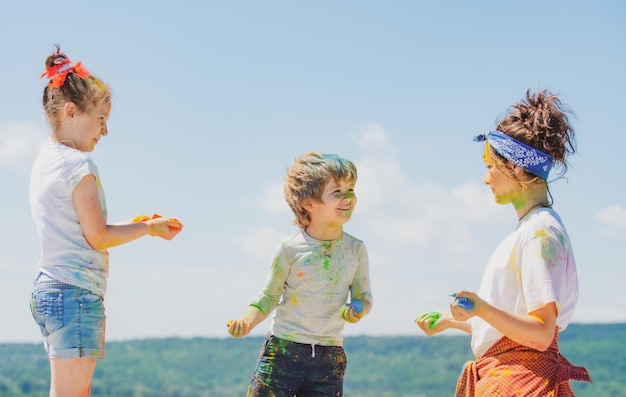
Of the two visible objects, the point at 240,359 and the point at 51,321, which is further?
the point at 240,359

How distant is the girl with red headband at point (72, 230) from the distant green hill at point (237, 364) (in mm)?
25133

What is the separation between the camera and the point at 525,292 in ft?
13.4

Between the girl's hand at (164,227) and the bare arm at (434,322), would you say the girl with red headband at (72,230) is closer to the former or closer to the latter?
the girl's hand at (164,227)

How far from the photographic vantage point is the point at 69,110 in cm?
470

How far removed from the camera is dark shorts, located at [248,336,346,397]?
5012 mm

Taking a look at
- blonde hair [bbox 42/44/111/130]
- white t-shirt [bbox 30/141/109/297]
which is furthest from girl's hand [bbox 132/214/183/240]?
blonde hair [bbox 42/44/111/130]

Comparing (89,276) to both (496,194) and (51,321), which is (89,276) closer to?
(51,321)

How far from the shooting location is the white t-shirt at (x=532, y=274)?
405 centimetres

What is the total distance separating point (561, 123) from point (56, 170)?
2.73 m

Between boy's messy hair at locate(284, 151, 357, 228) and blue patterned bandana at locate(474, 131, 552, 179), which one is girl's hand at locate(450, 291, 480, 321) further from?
boy's messy hair at locate(284, 151, 357, 228)

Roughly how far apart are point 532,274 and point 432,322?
553mm

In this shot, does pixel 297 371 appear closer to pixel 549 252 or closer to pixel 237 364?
pixel 549 252

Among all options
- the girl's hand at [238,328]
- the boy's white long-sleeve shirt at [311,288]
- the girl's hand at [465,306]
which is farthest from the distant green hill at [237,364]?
the girl's hand at [465,306]

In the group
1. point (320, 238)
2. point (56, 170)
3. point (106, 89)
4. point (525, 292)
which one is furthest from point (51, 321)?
point (525, 292)
